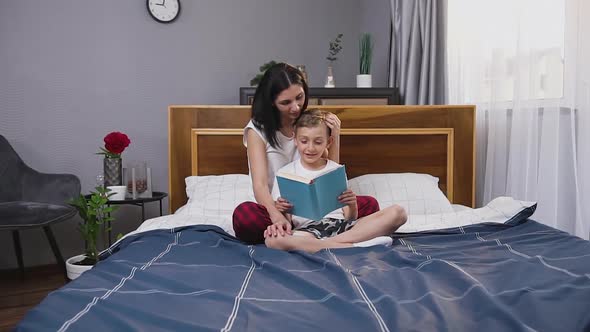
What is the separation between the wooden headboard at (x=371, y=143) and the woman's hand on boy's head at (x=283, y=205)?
0.82 meters

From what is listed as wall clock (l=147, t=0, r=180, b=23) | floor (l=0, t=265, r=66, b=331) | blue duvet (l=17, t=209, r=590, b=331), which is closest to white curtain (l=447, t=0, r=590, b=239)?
blue duvet (l=17, t=209, r=590, b=331)

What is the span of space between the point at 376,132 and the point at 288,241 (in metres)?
1.17

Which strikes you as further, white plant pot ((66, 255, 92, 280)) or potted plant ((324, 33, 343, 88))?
potted plant ((324, 33, 343, 88))

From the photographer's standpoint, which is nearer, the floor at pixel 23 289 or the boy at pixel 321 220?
the boy at pixel 321 220

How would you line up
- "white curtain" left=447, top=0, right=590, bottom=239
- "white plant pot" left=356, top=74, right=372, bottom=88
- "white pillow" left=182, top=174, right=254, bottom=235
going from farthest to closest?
1. "white plant pot" left=356, top=74, right=372, bottom=88
2. "white pillow" left=182, top=174, right=254, bottom=235
3. "white curtain" left=447, top=0, right=590, bottom=239

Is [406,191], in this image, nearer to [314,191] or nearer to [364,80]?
[314,191]

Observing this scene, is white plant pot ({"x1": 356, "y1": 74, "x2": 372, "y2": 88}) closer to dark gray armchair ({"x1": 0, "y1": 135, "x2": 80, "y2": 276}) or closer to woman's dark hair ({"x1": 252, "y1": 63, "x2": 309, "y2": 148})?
woman's dark hair ({"x1": 252, "y1": 63, "x2": 309, "y2": 148})

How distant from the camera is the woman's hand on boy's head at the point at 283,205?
5.71 ft

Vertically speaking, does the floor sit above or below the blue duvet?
below

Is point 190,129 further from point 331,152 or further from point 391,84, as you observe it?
point 391,84

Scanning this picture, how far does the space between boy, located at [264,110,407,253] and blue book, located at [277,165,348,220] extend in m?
0.05

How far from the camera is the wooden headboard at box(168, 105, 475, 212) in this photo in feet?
8.44

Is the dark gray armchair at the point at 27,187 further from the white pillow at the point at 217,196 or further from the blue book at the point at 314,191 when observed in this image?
the blue book at the point at 314,191

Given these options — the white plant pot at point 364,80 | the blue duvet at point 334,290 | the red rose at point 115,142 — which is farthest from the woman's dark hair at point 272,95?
the white plant pot at point 364,80
